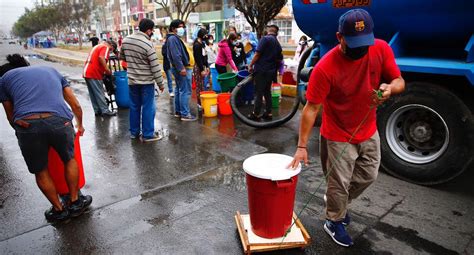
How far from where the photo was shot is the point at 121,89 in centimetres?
775

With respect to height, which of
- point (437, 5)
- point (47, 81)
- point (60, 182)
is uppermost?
point (437, 5)

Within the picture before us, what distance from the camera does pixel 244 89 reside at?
7.72 meters

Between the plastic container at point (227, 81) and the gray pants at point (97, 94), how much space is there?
2526mm

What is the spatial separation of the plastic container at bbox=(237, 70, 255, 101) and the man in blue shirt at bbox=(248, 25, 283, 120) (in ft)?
3.69

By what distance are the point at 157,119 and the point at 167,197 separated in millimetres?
3538

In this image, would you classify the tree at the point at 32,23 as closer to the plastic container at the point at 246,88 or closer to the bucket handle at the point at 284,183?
the plastic container at the point at 246,88

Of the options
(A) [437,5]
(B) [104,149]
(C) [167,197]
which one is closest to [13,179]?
(B) [104,149]

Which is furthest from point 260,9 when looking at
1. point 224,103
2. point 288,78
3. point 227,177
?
point 227,177

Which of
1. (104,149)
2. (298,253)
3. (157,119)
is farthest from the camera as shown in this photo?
(157,119)

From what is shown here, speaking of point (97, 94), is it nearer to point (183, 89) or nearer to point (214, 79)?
point (183, 89)

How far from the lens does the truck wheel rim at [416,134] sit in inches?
151

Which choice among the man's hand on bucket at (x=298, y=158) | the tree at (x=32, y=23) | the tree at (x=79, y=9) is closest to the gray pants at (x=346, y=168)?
the man's hand on bucket at (x=298, y=158)

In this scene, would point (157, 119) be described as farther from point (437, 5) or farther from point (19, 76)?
point (437, 5)

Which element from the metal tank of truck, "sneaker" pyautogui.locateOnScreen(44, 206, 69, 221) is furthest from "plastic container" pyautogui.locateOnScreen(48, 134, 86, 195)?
the metal tank of truck
